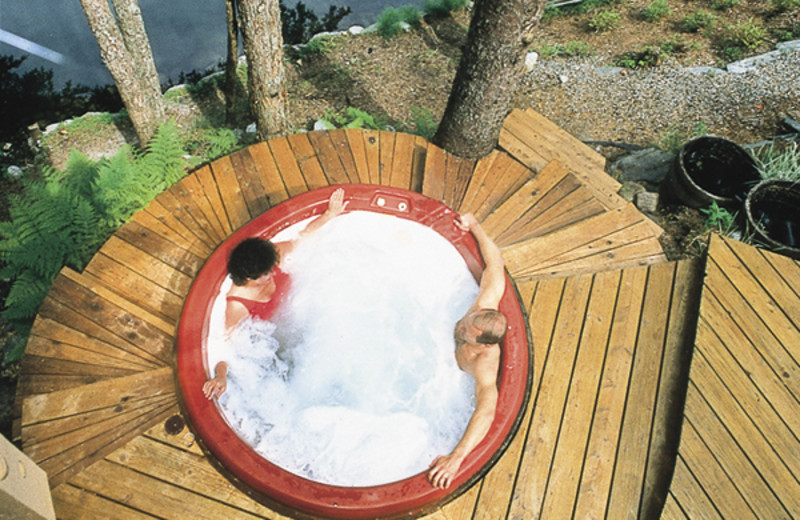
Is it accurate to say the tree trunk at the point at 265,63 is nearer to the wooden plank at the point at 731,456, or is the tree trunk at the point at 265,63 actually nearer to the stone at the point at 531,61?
the stone at the point at 531,61

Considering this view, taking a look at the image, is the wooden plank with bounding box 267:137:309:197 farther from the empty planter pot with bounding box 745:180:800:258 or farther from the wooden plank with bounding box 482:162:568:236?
the empty planter pot with bounding box 745:180:800:258

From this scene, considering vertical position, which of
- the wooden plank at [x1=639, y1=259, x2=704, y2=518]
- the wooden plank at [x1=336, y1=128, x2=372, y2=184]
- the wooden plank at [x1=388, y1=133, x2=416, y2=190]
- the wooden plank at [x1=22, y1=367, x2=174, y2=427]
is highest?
the wooden plank at [x1=336, y1=128, x2=372, y2=184]

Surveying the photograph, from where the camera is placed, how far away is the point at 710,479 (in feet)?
8.18

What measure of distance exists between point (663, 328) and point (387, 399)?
1.83 meters

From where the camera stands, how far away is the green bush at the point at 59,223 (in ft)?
11.0

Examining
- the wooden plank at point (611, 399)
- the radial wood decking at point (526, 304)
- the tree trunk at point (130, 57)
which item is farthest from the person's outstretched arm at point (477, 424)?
the tree trunk at point (130, 57)

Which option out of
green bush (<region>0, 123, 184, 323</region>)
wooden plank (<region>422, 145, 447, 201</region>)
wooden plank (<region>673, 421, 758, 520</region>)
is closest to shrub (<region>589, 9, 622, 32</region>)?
wooden plank (<region>422, 145, 447, 201</region>)

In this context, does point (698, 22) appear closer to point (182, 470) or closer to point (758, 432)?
point (758, 432)

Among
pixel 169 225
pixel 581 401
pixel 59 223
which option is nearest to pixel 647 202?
pixel 581 401

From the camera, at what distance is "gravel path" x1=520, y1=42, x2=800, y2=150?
16.7ft

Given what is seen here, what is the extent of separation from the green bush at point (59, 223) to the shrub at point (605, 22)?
559 centimetres

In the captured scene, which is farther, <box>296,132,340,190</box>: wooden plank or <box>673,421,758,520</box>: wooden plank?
<box>296,132,340,190</box>: wooden plank

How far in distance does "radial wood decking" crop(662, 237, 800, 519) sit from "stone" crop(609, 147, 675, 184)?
1.49 m

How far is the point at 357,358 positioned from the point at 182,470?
1.44m
